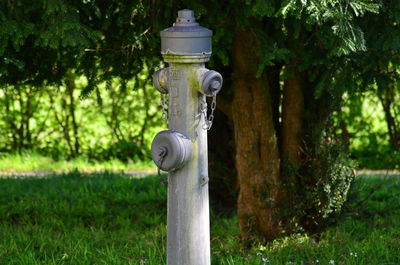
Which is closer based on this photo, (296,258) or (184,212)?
(184,212)

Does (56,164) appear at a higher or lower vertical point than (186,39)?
lower

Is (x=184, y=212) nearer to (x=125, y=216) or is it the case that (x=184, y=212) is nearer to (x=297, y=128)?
(x=297, y=128)

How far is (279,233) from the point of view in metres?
5.00

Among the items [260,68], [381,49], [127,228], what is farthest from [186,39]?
[127,228]

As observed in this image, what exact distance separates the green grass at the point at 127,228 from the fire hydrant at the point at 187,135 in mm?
963

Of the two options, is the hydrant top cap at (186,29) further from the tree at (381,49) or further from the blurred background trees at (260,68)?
the tree at (381,49)

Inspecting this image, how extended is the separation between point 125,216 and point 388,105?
4457 millimetres

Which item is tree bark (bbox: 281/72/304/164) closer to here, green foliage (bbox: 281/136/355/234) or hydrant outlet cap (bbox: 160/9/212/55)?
green foliage (bbox: 281/136/355/234)

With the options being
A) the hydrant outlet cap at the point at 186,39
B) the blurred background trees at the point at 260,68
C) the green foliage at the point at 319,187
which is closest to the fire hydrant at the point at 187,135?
the hydrant outlet cap at the point at 186,39

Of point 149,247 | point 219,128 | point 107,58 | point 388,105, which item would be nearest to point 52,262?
point 149,247

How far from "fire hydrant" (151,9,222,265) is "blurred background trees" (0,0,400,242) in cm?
61

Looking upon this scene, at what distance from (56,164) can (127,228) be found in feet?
11.1

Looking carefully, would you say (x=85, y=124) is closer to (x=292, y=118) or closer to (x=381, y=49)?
(x=292, y=118)

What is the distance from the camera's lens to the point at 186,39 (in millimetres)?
3219
